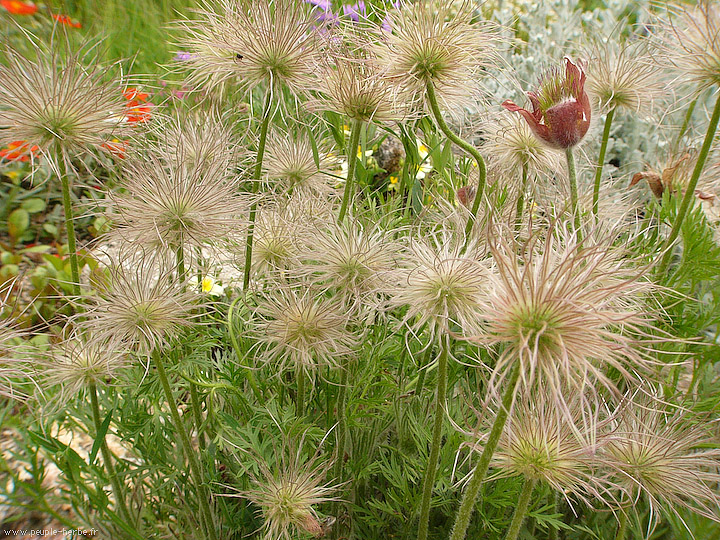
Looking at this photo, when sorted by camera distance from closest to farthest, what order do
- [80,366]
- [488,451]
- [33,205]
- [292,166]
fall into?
[488,451] < [80,366] < [292,166] < [33,205]

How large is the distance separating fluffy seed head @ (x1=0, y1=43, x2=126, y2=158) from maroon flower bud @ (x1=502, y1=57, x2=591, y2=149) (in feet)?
2.81

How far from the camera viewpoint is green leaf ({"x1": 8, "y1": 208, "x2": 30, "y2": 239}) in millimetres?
3408

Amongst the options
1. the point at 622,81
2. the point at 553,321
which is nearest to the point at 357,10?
the point at 622,81

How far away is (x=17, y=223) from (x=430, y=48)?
9.99 feet

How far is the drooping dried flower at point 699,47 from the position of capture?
1.30m

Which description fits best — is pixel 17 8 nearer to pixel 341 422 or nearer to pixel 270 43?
pixel 270 43

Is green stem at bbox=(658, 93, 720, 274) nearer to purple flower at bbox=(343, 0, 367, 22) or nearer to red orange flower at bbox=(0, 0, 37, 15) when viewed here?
purple flower at bbox=(343, 0, 367, 22)

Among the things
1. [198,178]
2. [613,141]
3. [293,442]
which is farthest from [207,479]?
[613,141]

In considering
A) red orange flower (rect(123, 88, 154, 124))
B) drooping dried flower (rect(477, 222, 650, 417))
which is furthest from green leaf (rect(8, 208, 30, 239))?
drooping dried flower (rect(477, 222, 650, 417))

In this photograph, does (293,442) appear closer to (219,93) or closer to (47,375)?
(47,375)

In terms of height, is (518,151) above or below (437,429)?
above

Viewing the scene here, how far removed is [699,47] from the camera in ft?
4.36

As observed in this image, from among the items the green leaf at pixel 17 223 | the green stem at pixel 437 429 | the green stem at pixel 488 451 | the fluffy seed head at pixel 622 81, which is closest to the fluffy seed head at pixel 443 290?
the green stem at pixel 437 429

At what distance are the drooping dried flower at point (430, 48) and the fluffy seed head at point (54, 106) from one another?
24.1 inches
